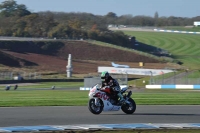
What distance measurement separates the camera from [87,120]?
1759 cm

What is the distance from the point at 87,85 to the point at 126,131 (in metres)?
35.2

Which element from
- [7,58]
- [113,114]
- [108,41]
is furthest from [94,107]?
[108,41]

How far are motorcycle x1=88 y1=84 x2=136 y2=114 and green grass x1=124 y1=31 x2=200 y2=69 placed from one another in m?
88.6

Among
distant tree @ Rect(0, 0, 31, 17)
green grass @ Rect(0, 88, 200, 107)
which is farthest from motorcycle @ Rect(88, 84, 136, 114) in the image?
distant tree @ Rect(0, 0, 31, 17)

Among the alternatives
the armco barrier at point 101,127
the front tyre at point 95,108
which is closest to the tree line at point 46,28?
the front tyre at point 95,108

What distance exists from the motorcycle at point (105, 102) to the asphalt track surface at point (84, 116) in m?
0.23

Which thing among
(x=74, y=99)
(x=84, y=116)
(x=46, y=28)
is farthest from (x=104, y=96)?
(x=46, y=28)

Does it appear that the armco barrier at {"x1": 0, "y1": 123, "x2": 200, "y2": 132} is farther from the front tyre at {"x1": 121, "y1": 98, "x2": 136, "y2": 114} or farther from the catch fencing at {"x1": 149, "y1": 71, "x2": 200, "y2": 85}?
the catch fencing at {"x1": 149, "y1": 71, "x2": 200, "y2": 85}

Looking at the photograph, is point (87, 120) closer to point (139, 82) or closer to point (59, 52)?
point (139, 82)

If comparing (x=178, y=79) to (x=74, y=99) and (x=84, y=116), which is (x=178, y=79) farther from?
A: (x=84, y=116)

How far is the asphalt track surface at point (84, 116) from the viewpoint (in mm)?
17094

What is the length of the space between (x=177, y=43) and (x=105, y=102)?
110 meters

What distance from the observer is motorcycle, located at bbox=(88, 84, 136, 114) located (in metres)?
Answer: 19.2

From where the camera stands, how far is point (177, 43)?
12769 centimetres
